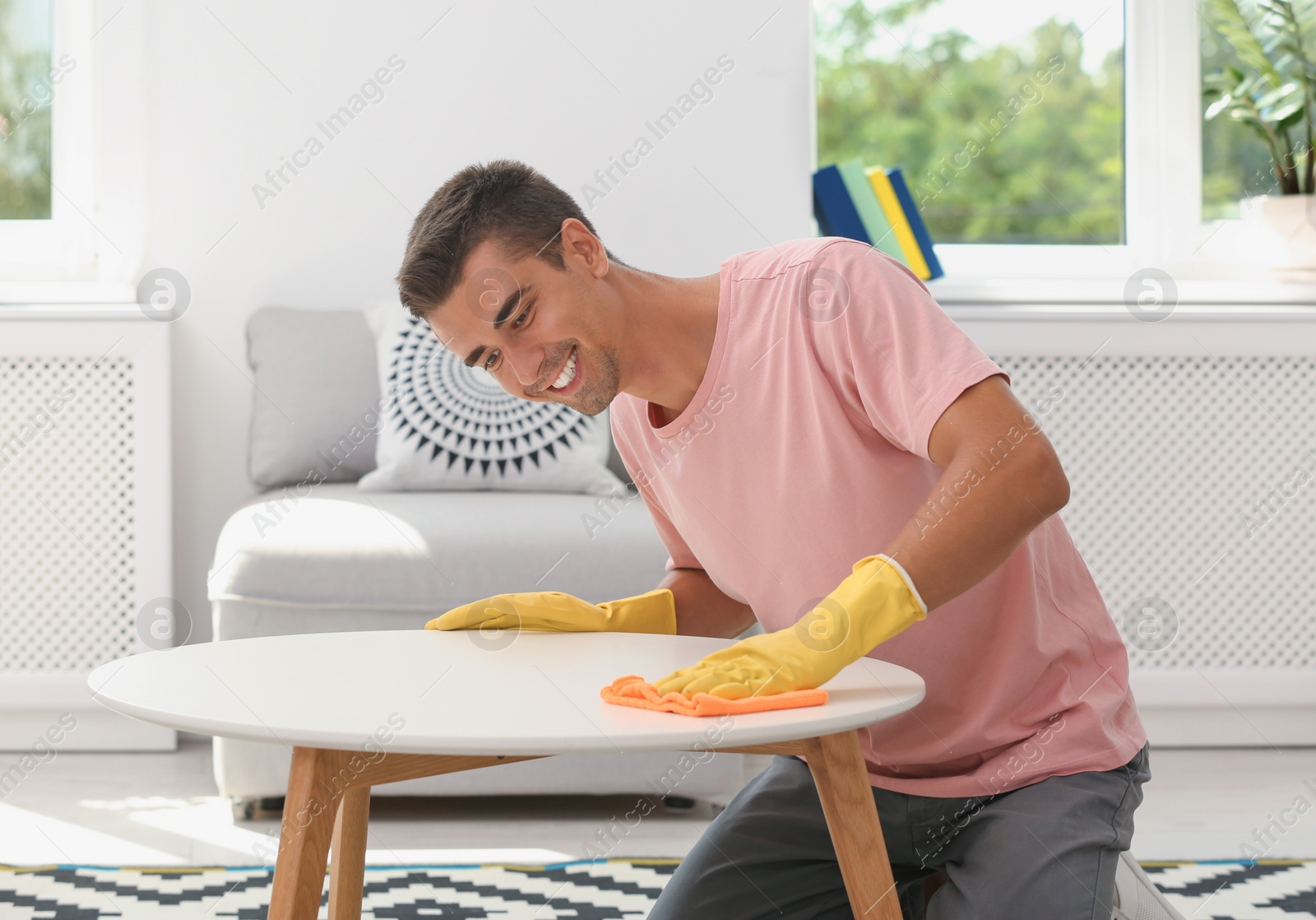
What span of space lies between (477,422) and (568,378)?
50.7 inches

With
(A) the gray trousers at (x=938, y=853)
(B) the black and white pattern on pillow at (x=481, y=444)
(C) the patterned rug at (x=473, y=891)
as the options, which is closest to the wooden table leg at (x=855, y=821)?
(A) the gray trousers at (x=938, y=853)

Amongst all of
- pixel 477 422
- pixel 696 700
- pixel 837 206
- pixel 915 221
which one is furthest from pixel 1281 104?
pixel 696 700

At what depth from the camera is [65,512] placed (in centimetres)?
245

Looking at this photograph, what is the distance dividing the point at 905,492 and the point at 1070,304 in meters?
1.86

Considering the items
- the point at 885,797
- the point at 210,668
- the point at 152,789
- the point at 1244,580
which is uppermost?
the point at 210,668

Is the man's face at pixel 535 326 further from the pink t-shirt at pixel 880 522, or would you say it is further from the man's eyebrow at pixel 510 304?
the pink t-shirt at pixel 880 522

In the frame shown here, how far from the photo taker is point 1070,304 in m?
2.76

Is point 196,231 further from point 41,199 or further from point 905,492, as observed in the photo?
point 905,492

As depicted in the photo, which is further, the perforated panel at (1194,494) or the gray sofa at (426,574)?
the perforated panel at (1194,494)

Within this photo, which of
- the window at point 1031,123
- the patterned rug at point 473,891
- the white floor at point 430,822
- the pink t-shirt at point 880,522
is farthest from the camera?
the window at point 1031,123

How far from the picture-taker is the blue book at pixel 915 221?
8.96ft

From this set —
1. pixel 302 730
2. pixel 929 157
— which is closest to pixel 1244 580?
pixel 929 157

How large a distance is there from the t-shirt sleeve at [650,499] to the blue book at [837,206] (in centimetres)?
149

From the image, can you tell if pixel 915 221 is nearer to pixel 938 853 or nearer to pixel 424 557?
pixel 424 557
